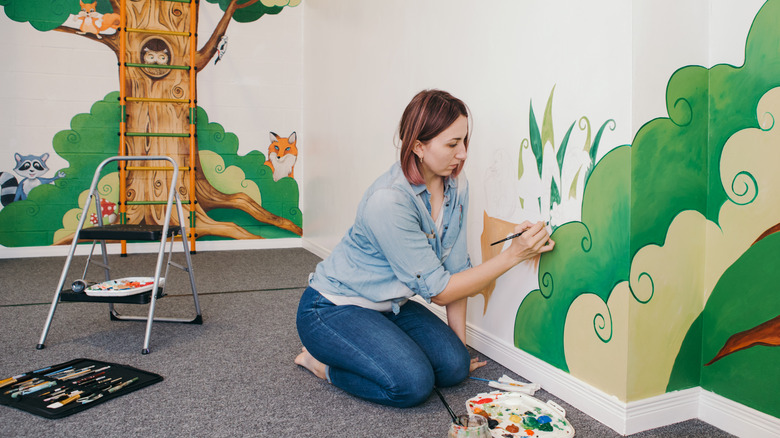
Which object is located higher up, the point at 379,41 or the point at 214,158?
the point at 379,41

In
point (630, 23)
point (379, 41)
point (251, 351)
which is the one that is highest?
point (379, 41)

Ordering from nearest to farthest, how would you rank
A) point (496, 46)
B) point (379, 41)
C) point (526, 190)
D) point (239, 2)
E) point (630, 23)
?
point (630, 23) < point (526, 190) < point (496, 46) < point (379, 41) < point (239, 2)

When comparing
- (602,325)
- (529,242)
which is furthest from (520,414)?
(529,242)

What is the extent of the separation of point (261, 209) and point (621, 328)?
391 cm

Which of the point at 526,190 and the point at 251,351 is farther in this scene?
the point at 251,351

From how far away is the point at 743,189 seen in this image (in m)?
1.48

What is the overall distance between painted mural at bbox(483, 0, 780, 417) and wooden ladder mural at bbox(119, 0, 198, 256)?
3846 mm

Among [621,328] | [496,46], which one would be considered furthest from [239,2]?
[621,328]

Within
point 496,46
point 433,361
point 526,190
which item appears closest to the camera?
point 433,361

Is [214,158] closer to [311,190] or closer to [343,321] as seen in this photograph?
[311,190]

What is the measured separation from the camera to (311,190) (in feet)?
15.8

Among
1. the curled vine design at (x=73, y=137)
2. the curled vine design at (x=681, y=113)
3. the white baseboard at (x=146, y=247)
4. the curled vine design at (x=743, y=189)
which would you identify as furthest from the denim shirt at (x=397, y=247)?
the curled vine design at (x=73, y=137)

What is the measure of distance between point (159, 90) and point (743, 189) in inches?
172

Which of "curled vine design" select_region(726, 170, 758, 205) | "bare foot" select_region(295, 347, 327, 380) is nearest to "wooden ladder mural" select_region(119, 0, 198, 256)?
"bare foot" select_region(295, 347, 327, 380)
